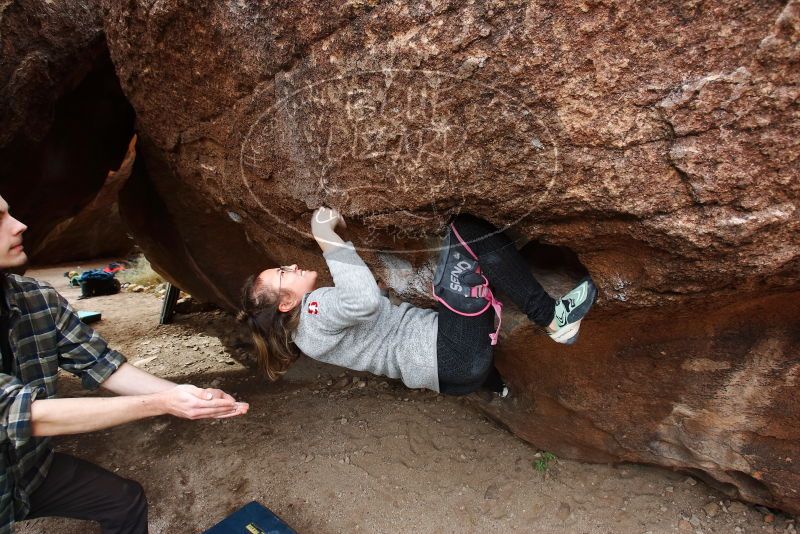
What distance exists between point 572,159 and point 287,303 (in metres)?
1.08

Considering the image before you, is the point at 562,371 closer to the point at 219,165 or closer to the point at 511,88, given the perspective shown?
the point at 511,88

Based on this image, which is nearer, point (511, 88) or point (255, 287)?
point (511, 88)

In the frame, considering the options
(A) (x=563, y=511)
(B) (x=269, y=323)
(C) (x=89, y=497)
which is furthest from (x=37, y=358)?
(A) (x=563, y=511)

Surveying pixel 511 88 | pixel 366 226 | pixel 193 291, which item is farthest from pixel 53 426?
pixel 193 291

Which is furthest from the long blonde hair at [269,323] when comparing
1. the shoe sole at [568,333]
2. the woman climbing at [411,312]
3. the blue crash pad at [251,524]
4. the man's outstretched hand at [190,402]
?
the shoe sole at [568,333]

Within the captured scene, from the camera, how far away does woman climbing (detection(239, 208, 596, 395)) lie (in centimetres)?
163

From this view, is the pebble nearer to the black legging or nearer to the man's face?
the black legging

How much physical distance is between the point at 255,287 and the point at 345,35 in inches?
38.1

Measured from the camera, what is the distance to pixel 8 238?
148cm

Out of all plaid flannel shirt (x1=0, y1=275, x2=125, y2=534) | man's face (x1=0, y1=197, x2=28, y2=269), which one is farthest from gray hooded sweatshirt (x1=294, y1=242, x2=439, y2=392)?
man's face (x1=0, y1=197, x2=28, y2=269)

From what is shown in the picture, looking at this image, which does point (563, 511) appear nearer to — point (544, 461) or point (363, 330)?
point (544, 461)

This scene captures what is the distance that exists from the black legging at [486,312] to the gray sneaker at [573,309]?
4 cm

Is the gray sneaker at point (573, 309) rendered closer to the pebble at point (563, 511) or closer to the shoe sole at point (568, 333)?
the shoe sole at point (568, 333)

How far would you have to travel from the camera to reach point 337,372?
11.3ft
